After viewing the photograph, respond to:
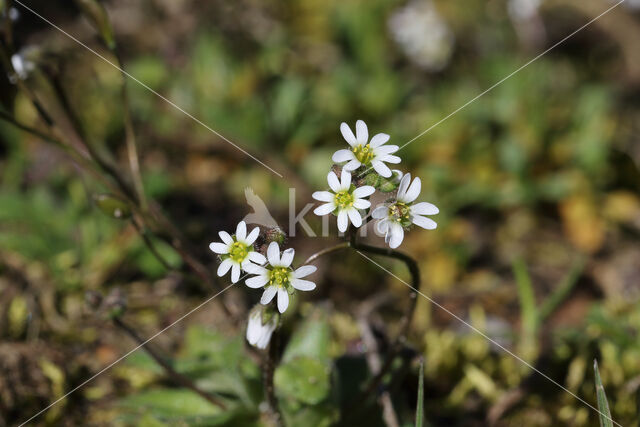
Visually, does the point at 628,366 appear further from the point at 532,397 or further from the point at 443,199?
the point at 443,199

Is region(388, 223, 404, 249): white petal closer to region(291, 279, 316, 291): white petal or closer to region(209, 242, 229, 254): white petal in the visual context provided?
region(291, 279, 316, 291): white petal

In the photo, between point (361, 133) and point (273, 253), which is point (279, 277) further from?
point (361, 133)

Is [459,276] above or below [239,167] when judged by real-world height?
below

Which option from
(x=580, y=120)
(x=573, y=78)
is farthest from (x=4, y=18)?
(x=573, y=78)

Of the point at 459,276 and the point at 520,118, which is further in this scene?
the point at 520,118

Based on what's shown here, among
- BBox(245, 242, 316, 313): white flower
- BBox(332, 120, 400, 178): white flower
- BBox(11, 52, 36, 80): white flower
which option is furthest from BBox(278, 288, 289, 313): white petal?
BBox(11, 52, 36, 80): white flower

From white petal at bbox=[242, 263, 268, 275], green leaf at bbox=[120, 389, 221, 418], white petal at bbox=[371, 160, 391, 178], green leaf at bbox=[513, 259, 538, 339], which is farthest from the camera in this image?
green leaf at bbox=[513, 259, 538, 339]

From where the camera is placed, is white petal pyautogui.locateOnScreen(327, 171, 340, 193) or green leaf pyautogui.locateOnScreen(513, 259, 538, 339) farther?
green leaf pyautogui.locateOnScreen(513, 259, 538, 339)

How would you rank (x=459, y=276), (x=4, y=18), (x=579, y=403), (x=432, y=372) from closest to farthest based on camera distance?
(x=4, y=18) → (x=579, y=403) → (x=432, y=372) → (x=459, y=276)
